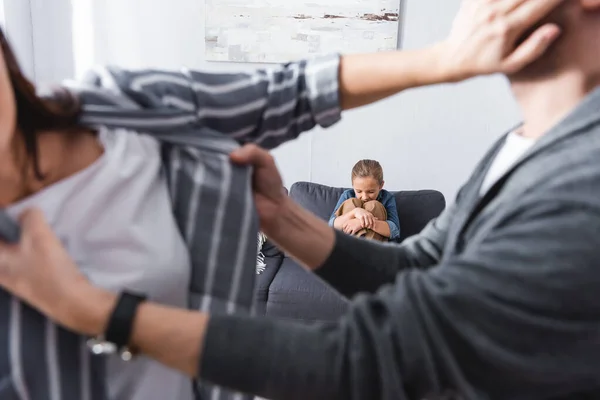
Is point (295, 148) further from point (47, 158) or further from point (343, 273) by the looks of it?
point (47, 158)

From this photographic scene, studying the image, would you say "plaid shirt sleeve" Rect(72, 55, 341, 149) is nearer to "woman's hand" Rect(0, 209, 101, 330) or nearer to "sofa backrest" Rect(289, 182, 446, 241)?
"woman's hand" Rect(0, 209, 101, 330)

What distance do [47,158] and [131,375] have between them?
0.28 meters

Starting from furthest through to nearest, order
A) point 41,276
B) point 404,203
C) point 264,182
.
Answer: point 404,203, point 264,182, point 41,276

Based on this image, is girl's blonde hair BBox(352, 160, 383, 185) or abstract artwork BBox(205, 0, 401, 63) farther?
abstract artwork BBox(205, 0, 401, 63)

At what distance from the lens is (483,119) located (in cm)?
319

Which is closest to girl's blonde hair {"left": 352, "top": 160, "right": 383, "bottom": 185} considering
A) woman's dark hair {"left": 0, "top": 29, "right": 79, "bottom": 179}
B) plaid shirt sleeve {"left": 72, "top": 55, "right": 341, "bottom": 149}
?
plaid shirt sleeve {"left": 72, "top": 55, "right": 341, "bottom": 149}

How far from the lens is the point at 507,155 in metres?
0.87

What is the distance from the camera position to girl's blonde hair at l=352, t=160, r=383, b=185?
2936 millimetres

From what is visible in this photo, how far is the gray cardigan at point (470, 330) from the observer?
1.95ft

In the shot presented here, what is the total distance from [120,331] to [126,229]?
0.12 meters

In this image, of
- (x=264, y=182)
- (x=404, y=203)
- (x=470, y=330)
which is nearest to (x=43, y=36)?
(x=404, y=203)

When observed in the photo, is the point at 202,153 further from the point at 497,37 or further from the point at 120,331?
the point at 497,37

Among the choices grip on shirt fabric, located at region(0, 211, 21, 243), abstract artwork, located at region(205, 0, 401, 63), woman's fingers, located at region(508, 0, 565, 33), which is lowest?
grip on shirt fabric, located at region(0, 211, 21, 243)

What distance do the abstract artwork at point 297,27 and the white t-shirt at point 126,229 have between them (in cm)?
258
